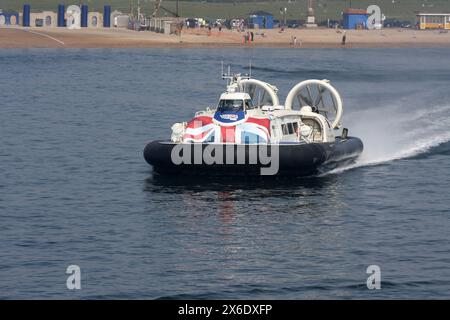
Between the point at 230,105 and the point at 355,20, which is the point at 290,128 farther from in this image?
the point at 355,20

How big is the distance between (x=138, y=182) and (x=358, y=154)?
1096 cm

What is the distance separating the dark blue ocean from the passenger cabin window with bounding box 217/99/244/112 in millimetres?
3726

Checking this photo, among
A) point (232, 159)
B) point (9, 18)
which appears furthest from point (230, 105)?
point (9, 18)

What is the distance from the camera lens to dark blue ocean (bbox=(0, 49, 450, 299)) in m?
30.5

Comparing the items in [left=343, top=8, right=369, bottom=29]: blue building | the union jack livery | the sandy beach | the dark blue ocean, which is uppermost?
[left=343, top=8, right=369, bottom=29]: blue building

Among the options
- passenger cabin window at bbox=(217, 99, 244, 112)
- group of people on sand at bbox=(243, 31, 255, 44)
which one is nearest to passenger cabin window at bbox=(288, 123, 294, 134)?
passenger cabin window at bbox=(217, 99, 244, 112)

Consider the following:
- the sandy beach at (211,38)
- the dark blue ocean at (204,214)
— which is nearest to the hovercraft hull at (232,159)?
the dark blue ocean at (204,214)

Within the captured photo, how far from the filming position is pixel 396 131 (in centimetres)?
6016

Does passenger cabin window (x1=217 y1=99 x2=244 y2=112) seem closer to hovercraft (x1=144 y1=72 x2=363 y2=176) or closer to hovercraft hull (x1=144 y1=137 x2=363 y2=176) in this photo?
hovercraft (x1=144 y1=72 x2=363 y2=176)

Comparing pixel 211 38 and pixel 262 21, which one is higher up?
pixel 262 21

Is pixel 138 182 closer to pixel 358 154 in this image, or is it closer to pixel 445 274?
pixel 358 154

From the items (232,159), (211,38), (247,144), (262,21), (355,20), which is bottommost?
(232,159)

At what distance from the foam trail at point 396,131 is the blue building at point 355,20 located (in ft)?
333

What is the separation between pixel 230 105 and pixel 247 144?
2786mm
